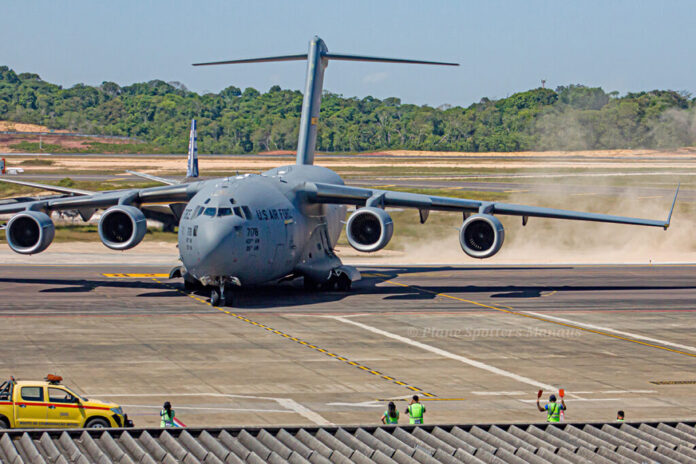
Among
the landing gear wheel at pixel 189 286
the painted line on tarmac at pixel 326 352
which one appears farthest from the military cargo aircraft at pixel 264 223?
the painted line on tarmac at pixel 326 352

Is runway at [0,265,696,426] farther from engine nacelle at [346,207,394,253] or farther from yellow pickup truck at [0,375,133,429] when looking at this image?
engine nacelle at [346,207,394,253]

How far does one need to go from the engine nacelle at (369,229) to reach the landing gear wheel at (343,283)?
3.96 meters

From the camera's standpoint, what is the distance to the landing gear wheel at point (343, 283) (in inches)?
1614

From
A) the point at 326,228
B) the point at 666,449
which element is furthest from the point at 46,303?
the point at 666,449

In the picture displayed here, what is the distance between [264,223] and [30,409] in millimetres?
18072

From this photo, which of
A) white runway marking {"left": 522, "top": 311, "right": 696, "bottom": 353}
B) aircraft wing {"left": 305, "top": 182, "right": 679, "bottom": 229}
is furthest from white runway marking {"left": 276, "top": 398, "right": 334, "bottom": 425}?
aircraft wing {"left": 305, "top": 182, "right": 679, "bottom": 229}

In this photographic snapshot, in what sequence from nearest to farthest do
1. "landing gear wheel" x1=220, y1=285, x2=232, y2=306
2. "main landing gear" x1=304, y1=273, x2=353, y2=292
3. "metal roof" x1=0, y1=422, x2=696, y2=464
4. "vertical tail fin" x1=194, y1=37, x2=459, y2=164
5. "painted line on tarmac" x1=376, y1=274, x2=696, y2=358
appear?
1. "metal roof" x1=0, y1=422, x2=696, y2=464
2. "painted line on tarmac" x1=376, y1=274, x2=696, y2=358
3. "landing gear wheel" x1=220, y1=285, x2=232, y2=306
4. "main landing gear" x1=304, y1=273, x2=353, y2=292
5. "vertical tail fin" x1=194, y1=37, x2=459, y2=164

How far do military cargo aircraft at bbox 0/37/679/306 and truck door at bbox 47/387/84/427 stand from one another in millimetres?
15564

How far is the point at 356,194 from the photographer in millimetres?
38812

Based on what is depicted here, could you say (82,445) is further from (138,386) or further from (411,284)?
(411,284)

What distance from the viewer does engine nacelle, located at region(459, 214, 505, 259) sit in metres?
37.5

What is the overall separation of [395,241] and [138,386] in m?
39.5

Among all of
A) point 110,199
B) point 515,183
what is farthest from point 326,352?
point 515,183

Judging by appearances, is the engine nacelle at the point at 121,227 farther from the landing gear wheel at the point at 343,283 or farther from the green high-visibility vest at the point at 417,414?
the green high-visibility vest at the point at 417,414
